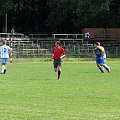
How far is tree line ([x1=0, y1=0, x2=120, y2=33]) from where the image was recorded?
66.6 metres

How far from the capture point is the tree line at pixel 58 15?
218 feet

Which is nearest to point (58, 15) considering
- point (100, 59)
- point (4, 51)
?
point (100, 59)

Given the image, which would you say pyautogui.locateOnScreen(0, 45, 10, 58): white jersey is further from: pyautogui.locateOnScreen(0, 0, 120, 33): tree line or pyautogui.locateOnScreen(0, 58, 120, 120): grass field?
pyautogui.locateOnScreen(0, 0, 120, 33): tree line

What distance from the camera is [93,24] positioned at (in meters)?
74.1

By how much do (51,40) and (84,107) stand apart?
164 ft

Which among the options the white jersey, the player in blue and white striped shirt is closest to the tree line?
the player in blue and white striped shirt

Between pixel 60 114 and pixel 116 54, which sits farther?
pixel 116 54

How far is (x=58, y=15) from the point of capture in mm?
68938

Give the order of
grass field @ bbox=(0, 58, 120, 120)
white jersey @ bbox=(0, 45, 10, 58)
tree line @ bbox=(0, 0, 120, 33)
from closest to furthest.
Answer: grass field @ bbox=(0, 58, 120, 120) < white jersey @ bbox=(0, 45, 10, 58) < tree line @ bbox=(0, 0, 120, 33)

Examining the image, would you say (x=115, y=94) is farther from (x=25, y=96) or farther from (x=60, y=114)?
(x=60, y=114)

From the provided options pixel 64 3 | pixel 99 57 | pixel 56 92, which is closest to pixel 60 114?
pixel 56 92

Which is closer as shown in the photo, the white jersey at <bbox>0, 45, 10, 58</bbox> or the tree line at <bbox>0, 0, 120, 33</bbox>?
the white jersey at <bbox>0, 45, 10, 58</bbox>

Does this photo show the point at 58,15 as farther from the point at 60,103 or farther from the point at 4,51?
the point at 60,103

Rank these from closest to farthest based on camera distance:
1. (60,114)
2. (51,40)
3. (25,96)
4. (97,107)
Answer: (60,114), (97,107), (25,96), (51,40)
